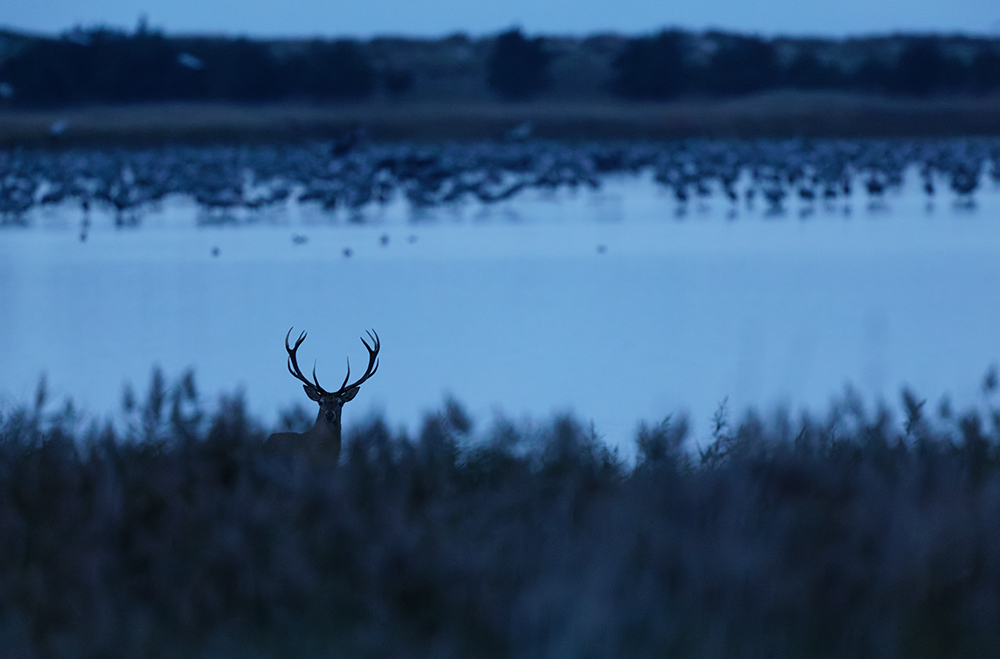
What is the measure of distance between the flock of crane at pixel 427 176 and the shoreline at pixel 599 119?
367 inches

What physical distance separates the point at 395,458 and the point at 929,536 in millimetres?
1891

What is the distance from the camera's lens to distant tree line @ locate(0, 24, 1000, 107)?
3912cm

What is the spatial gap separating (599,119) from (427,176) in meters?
26.2

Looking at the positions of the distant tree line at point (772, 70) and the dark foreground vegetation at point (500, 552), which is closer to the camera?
the dark foreground vegetation at point (500, 552)

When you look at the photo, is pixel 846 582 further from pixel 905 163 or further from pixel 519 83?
pixel 519 83

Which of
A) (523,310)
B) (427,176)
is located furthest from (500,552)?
(427,176)

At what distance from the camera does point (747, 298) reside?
410 inches

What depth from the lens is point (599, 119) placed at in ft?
153

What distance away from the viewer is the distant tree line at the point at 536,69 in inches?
1540

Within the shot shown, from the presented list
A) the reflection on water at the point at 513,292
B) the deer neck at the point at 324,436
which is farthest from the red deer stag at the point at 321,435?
the reflection on water at the point at 513,292

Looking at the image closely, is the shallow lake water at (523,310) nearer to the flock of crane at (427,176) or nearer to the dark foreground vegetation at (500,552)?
the dark foreground vegetation at (500,552)

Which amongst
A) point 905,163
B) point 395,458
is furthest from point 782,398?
point 905,163

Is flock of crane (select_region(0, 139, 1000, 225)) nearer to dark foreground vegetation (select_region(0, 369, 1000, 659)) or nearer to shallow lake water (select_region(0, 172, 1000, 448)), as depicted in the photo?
shallow lake water (select_region(0, 172, 1000, 448))

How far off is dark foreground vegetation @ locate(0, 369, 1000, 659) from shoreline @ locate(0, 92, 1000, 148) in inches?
1498
